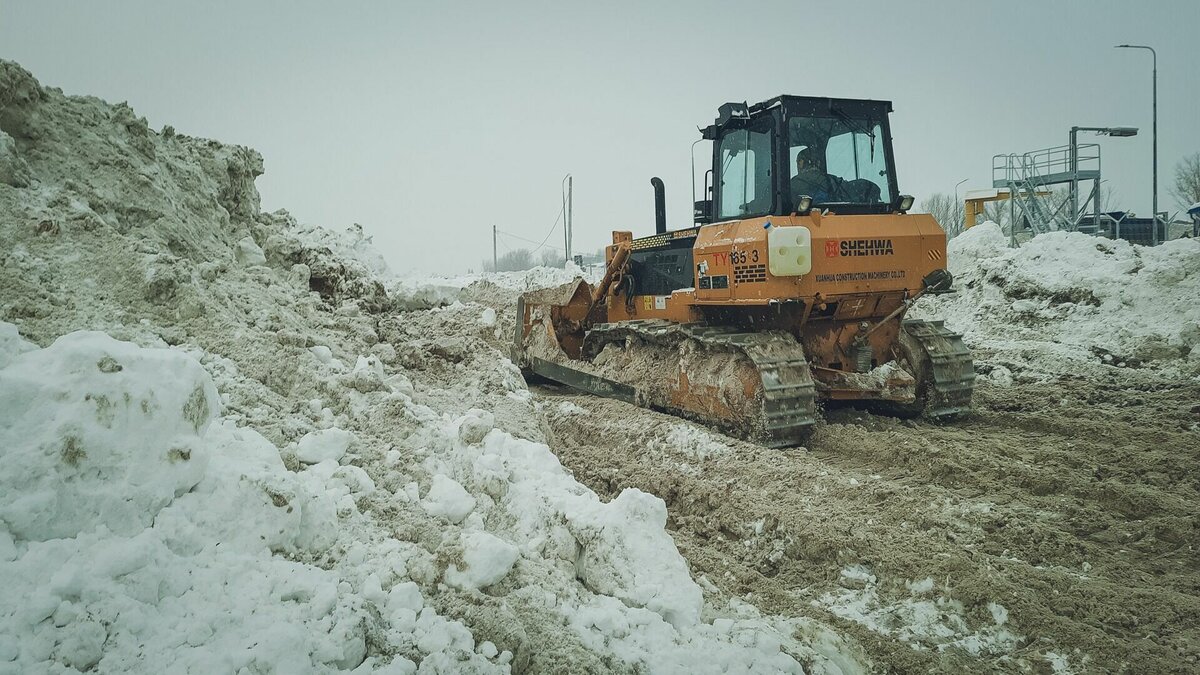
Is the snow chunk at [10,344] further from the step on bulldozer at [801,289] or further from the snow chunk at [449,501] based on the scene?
the step on bulldozer at [801,289]

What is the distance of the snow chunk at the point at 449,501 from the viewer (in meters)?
3.24

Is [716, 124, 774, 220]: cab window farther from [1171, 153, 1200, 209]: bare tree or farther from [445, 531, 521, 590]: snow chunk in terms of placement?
[1171, 153, 1200, 209]: bare tree

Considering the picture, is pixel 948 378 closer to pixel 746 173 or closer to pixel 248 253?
pixel 746 173

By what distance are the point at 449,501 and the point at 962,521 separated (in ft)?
10.6

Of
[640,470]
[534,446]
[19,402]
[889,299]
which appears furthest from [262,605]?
[889,299]

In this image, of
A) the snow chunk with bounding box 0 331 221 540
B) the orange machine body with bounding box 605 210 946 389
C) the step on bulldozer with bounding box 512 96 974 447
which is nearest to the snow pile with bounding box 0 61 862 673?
the snow chunk with bounding box 0 331 221 540

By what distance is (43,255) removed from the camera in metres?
3.75

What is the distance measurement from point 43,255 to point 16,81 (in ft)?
5.08

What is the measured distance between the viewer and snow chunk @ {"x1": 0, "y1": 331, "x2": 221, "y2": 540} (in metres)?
2.15

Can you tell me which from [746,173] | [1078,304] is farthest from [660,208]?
[1078,304]

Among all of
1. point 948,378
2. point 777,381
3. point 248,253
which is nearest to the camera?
point 248,253

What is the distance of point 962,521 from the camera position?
449 centimetres

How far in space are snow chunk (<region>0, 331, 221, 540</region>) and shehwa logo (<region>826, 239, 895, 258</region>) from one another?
537 cm

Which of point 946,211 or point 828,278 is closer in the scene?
point 828,278
